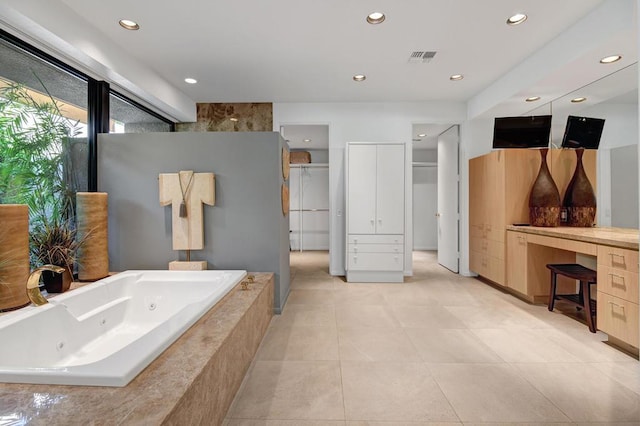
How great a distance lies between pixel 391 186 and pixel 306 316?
2.21 metres

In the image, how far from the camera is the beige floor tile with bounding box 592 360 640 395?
1877 millimetres

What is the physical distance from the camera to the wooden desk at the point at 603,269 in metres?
2.21

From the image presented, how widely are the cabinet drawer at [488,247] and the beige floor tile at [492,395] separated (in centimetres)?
209

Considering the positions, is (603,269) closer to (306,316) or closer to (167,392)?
(306,316)

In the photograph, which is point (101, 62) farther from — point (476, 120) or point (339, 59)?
point (476, 120)

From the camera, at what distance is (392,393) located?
179 cm

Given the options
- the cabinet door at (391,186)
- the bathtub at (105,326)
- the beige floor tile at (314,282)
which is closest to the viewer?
the bathtub at (105,326)

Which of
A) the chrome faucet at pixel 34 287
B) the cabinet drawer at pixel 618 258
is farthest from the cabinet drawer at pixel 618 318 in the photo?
A: the chrome faucet at pixel 34 287

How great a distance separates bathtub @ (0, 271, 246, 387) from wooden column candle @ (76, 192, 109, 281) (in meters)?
0.26

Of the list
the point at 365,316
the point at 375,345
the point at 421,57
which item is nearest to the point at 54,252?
the point at 375,345

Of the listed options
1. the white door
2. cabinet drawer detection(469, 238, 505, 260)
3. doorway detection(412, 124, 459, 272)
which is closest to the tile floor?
cabinet drawer detection(469, 238, 505, 260)

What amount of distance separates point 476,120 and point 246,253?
13.0 feet

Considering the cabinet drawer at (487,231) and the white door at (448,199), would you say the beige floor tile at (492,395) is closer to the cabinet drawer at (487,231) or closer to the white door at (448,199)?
the cabinet drawer at (487,231)

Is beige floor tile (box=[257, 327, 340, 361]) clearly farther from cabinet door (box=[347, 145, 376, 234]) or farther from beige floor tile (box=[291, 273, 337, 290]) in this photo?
cabinet door (box=[347, 145, 376, 234])
